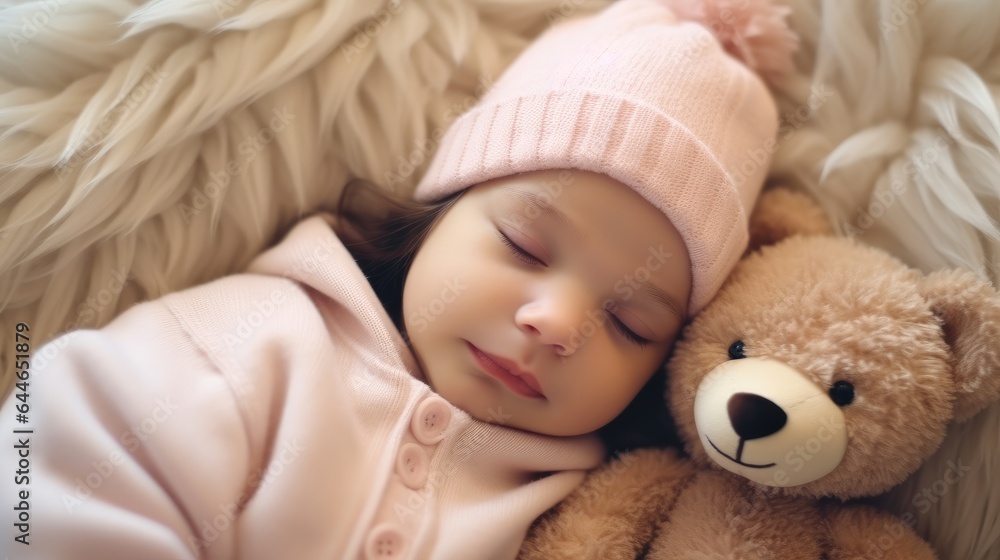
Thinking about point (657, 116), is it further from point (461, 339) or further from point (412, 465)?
point (412, 465)

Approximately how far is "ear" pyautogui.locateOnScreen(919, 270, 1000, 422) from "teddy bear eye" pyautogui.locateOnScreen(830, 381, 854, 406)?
13cm

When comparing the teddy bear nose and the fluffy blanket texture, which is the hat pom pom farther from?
the teddy bear nose

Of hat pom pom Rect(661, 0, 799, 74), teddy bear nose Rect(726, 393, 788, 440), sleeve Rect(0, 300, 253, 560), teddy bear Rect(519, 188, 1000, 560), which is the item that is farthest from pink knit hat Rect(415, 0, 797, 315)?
sleeve Rect(0, 300, 253, 560)

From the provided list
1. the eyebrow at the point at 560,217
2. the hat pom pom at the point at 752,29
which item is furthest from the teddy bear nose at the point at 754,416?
the hat pom pom at the point at 752,29

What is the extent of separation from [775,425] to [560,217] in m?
0.37

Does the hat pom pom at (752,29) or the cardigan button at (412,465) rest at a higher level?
the hat pom pom at (752,29)

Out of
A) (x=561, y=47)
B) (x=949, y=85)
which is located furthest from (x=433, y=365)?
(x=949, y=85)

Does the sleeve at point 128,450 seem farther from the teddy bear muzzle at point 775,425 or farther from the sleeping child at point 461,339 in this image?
the teddy bear muzzle at point 775,425

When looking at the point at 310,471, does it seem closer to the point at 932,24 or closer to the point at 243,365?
the point at 243,365

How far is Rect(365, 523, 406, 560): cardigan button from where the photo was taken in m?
0.85

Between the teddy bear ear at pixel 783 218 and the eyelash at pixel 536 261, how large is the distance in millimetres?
243

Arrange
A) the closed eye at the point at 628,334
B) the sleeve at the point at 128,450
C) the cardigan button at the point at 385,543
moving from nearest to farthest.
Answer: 1. the sleeve at the point at 128,450
2. the cardigan button at the point at 385,543
3. the closed eye at the point at 628,334

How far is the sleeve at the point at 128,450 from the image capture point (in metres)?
0.72

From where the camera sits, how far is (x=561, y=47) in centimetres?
106
